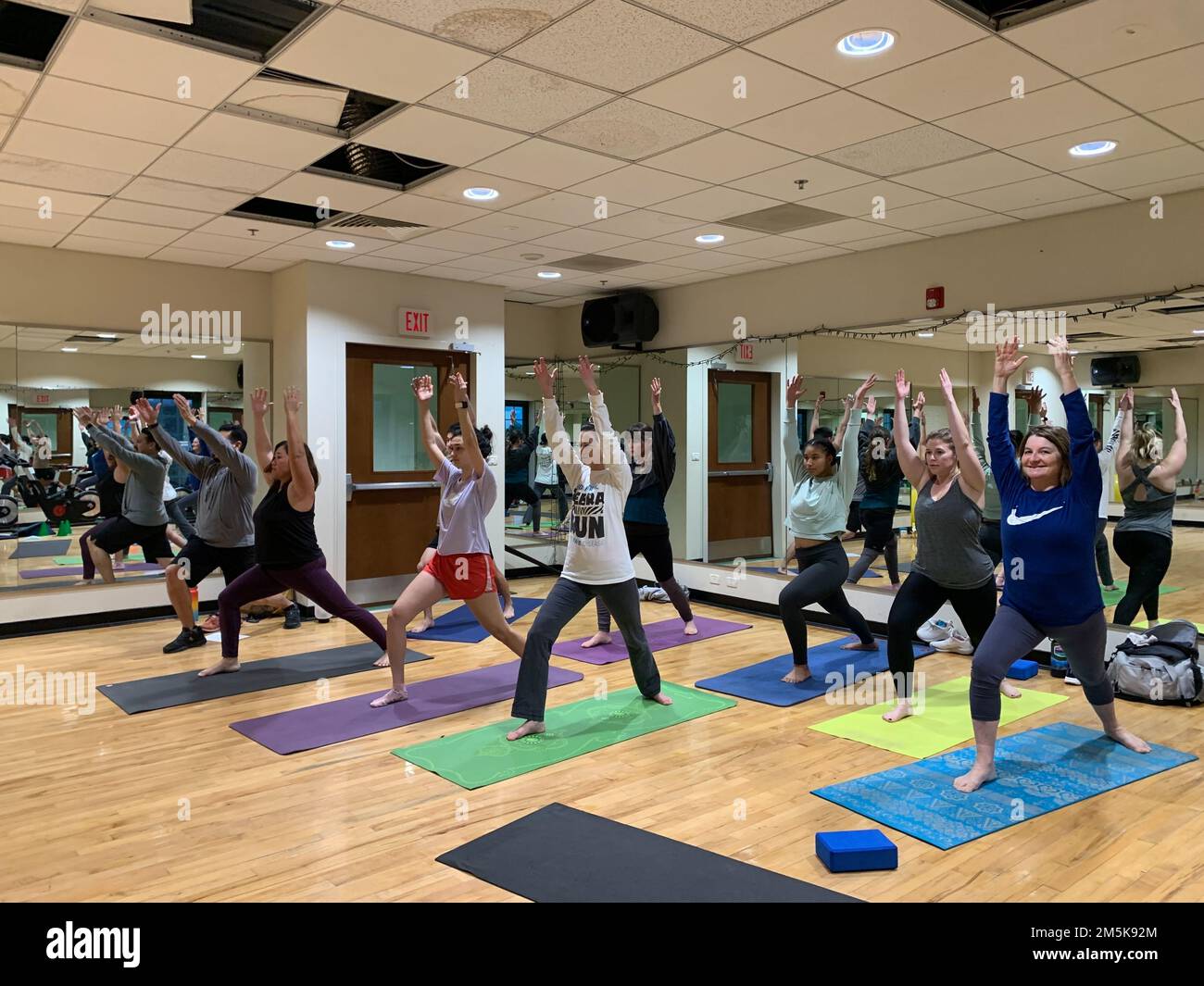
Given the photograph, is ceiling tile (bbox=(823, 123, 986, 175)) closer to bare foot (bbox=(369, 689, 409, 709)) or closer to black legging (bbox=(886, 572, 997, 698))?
black legging (bbox=(886, 572, 997, 698))

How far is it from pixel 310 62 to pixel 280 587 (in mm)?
2893

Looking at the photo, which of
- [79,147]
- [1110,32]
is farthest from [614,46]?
[79,147]

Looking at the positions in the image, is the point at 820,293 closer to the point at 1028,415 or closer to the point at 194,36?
the point at 1028,415

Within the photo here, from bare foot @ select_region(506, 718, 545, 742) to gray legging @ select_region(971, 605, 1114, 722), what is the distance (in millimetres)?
1903

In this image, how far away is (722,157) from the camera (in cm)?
466

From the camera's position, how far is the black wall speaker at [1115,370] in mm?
5426

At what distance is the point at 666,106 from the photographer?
3.97m

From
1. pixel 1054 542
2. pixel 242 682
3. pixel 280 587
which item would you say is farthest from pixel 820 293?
pixel 242 682

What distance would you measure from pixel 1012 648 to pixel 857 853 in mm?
1177

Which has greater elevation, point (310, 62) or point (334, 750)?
point (310, 62)

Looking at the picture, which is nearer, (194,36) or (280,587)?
(194,36)

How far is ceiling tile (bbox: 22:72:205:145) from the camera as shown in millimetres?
3785

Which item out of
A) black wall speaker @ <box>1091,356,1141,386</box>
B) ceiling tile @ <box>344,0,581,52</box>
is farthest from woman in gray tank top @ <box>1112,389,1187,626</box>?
ceiling tile @ <box>344,0,581,52</box>

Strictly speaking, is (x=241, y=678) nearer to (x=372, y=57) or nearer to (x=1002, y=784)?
(x=372, y=57)
